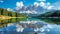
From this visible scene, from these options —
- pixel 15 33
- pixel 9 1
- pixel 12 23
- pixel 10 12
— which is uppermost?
pixel 9 1

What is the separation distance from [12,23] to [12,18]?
0.25ft

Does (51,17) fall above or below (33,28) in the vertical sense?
above

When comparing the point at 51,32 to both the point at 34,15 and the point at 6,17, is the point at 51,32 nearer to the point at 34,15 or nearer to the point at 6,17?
the point at 34,15

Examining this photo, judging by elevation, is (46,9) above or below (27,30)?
above

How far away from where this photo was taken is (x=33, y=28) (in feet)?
7.22

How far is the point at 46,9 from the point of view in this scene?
7.25 feet

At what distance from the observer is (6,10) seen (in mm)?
2230

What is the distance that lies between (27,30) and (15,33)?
19 cm

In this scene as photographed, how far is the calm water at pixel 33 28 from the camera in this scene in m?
2.18

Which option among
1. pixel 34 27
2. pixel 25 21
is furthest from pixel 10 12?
pixel 34 27

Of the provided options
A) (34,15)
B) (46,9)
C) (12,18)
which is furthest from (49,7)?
(12,18)

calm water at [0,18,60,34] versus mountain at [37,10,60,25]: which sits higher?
mountain at [37,10,60,25]

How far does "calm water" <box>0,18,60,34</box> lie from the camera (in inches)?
86.0

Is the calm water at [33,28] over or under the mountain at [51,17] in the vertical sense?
under
